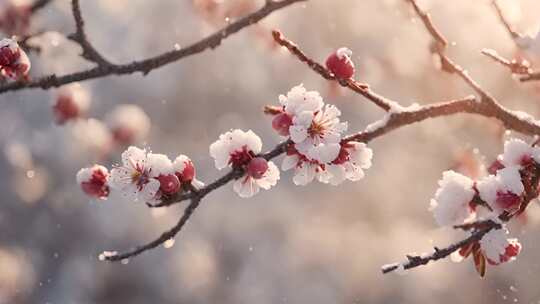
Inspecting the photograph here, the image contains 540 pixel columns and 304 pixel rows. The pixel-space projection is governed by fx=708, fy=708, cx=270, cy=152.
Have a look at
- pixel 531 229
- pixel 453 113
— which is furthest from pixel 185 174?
pixel 531 229

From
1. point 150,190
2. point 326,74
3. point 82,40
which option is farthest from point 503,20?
point 82,40

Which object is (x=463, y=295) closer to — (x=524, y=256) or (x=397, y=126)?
(x=524, y=256)

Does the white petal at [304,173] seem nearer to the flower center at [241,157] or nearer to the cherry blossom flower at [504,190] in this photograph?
the flower center at [241,157]

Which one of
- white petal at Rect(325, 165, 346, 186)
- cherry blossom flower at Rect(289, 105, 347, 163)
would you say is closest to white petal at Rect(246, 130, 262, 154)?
cherry blossom flower at Rect(289, 105, 347, 163)

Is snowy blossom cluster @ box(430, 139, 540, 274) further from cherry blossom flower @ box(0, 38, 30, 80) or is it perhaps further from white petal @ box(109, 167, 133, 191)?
cherry blossom flower @ box(0, 38, 30, 80)

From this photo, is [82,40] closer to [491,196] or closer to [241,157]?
[241,157]
